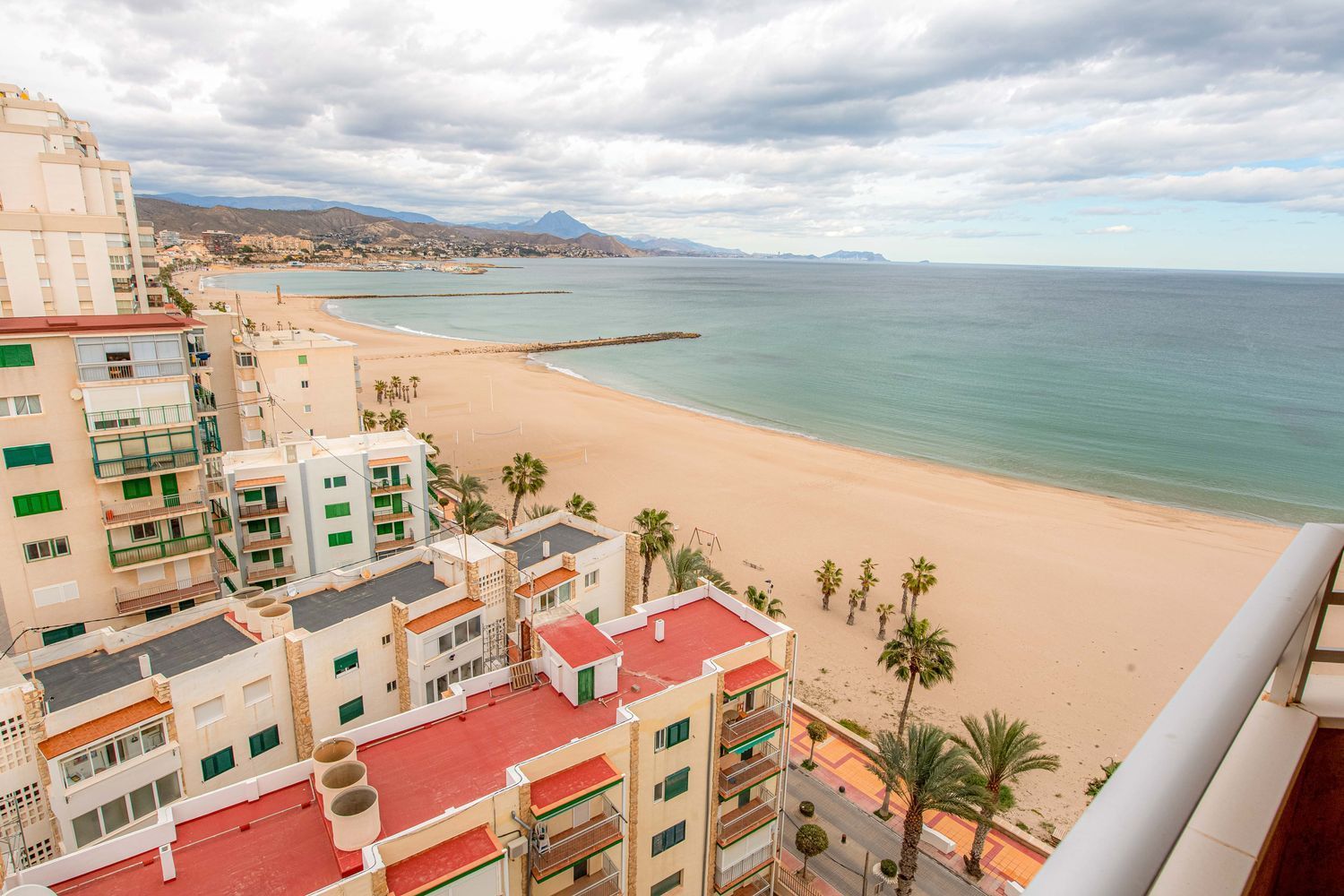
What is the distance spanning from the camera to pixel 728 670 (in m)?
22.4

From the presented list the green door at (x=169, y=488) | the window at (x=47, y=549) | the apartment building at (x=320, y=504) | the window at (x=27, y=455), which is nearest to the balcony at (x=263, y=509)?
the apartment building at (x=320, y=504)

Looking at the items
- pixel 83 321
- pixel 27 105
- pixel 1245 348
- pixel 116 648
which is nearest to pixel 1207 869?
pixel 116 648

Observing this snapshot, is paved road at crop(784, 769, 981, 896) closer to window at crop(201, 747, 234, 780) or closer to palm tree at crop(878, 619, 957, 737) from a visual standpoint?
palm tree at crop(878, 619, 957, 737)

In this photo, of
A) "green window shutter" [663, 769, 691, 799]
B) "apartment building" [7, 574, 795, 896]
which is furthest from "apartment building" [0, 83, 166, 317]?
"green window shutter" [663, 769, 691, 799]

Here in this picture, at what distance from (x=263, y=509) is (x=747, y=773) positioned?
25249 mm

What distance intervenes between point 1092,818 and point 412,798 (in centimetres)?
1863

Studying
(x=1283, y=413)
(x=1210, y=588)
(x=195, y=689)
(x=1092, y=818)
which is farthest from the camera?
(x=1283, y=413)

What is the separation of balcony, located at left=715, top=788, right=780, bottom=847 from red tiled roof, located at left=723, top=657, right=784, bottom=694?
4.58m

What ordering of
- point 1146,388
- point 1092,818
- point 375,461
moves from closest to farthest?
point 1092,818 < point 375,461 < point 1146,388

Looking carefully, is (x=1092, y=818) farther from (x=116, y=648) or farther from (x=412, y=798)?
(x=116, y=648)

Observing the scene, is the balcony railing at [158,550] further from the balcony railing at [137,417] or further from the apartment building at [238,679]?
the apartment building at [238,679]

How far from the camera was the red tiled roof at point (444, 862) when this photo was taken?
1514 centimetres

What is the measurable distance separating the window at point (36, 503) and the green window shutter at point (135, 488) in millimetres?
2003

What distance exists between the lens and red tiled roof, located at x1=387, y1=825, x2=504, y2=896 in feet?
49.7
